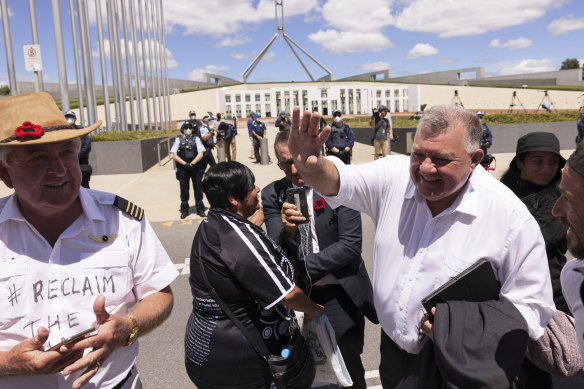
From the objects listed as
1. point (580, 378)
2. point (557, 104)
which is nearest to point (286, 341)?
point (580, 378)

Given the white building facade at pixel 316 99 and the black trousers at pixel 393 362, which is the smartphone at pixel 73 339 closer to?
the black trousers at pixel 393 362

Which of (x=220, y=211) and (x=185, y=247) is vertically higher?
(x=220, y=211)

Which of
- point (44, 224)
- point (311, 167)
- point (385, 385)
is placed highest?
point (311, 167)

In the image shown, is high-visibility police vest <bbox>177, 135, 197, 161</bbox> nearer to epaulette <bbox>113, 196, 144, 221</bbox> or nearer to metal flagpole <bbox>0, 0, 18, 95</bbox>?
epaulette <bbox>113, 196, 144, 221</bbox>

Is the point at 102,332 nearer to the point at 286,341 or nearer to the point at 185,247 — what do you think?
the point at 286,341

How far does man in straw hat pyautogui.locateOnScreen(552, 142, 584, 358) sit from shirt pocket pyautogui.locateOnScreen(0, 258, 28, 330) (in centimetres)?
200

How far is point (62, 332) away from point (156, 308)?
0.38 m

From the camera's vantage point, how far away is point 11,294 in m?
1.64

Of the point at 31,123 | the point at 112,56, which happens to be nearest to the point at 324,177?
the point at 31,123

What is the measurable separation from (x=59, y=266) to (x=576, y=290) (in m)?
1.93

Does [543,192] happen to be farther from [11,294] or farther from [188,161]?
[188,161]

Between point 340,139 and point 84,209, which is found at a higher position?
point 84,209

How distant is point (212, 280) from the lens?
2145mm

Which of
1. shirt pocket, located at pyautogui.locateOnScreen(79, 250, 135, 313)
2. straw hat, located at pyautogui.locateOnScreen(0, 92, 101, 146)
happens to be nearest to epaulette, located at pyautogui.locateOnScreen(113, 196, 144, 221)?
shirt pocket, located at pyautogui.locateOnScreen(79, 250, 135, 313)
